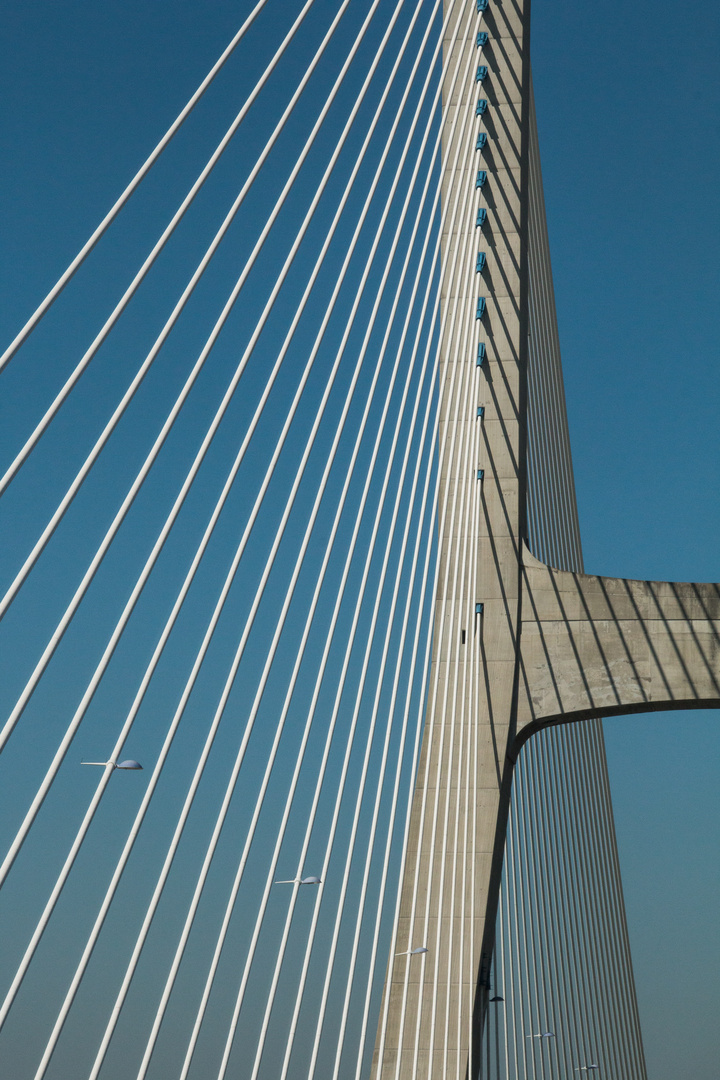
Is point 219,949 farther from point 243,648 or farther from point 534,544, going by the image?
point 534,544

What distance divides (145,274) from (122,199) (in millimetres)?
267

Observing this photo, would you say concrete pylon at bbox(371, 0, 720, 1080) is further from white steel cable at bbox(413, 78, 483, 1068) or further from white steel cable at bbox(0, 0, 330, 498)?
white steel cable at bbox(0, 0, 330, 498)

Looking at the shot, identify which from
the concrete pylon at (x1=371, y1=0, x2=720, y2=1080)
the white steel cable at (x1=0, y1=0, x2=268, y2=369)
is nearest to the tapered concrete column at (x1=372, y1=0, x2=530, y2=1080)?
the concrete pylon at (x1=371, y1=0, x2=720, y2=1080)

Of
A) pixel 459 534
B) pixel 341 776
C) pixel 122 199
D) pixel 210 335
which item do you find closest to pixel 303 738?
pixel 341 776

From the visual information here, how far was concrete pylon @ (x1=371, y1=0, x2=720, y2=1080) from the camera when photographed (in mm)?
10594

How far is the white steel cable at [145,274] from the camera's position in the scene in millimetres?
3469

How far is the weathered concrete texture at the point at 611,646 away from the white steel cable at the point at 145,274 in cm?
658

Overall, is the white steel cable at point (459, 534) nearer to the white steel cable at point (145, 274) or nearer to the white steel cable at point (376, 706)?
the white steel cable at point (376, 706)

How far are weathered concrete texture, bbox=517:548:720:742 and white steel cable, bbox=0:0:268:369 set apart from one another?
7.30 m

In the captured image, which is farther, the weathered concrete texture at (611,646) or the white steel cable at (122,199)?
the weathered concrete texture at (611,646)

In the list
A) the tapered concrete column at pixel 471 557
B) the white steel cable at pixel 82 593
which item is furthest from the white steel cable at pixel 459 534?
the white steel cable at pixel 82 593

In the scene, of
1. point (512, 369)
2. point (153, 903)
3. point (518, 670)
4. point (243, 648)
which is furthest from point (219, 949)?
point (512, 369)

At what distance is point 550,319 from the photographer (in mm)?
16953

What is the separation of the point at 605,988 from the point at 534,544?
27.1 feet
